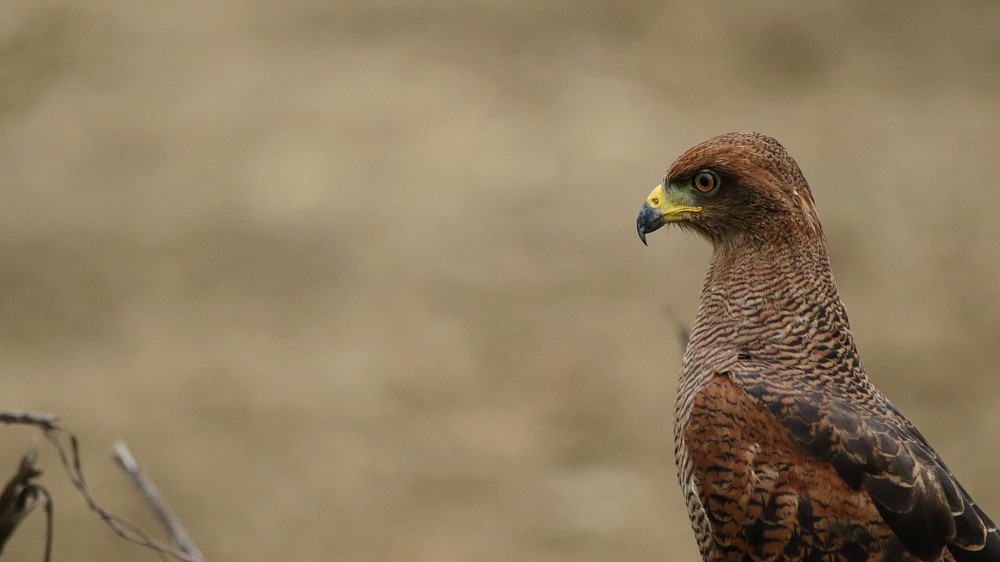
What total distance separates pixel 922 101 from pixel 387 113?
6793 millimetres

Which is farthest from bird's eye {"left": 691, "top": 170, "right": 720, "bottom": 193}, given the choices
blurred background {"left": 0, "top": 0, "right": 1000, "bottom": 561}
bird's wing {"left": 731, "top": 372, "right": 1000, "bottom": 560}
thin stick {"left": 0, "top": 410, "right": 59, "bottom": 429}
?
blurred background {"left": 0, "top": 0, "right": 1000, "bottom": 561}

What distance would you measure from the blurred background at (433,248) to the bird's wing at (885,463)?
734 centimetres

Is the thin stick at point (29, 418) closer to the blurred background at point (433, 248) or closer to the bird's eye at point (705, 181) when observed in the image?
the bird's eye at point (705, 181)

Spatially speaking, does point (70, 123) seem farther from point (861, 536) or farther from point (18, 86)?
point (861, 536)

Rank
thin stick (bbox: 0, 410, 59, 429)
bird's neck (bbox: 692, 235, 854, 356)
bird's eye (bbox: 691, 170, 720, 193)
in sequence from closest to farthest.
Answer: thin stick (bbox: 0, 410, 59, 429), bird's neck (bbox: 692, 235, 854, 356), bird's eye (bbox: 691, 170, 720, 193)

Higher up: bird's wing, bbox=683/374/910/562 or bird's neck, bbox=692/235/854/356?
bird's neck, bbox=692/235/854/356

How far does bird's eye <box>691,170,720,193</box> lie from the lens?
5230mm

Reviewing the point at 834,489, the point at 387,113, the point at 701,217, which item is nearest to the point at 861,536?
the point at 834,489

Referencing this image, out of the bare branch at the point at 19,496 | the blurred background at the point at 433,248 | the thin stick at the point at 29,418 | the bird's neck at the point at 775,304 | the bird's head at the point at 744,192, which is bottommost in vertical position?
the bare branch at the point at 19,496

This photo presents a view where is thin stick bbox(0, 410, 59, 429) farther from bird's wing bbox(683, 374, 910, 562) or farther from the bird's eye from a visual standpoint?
the bird's eye

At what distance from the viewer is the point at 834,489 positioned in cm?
459

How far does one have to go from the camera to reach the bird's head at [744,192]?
507 centimetres

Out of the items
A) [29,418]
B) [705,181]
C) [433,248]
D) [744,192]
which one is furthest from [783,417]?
[433,248]

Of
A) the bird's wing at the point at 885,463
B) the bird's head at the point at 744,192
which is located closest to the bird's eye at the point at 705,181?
the bird's head at the point at 744,192
